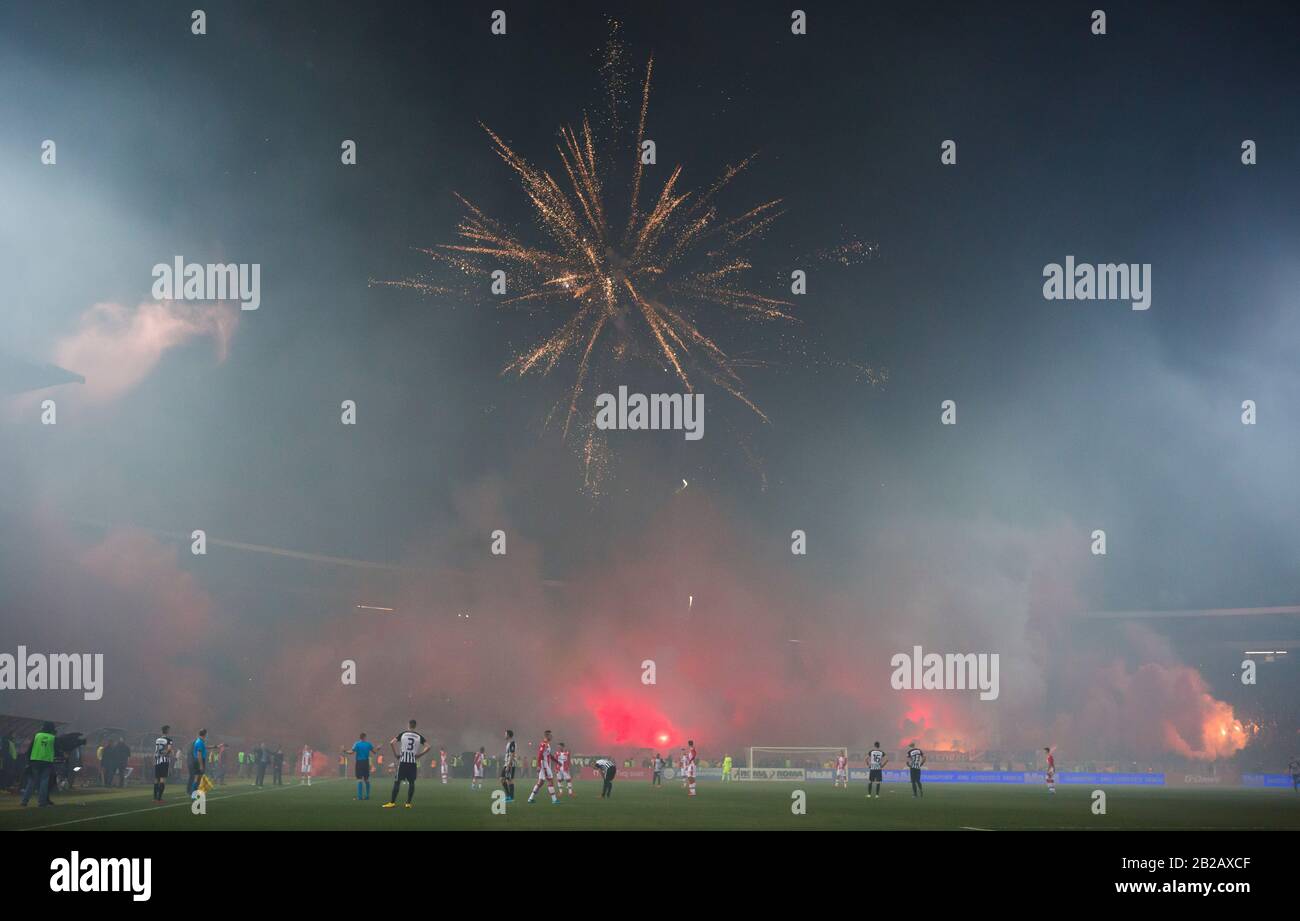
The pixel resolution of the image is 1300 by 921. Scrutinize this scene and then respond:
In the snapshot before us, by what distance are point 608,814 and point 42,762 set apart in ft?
55.7

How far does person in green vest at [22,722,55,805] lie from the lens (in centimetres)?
3238

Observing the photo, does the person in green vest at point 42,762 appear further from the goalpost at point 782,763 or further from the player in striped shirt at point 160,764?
the goalpost at point 782,763

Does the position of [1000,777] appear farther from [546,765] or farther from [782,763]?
[546,765]

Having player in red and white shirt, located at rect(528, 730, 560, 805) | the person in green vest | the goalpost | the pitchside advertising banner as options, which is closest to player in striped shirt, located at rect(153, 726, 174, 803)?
the person in green vest

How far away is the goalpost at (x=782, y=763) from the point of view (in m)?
84.8

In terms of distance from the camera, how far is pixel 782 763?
9006cm

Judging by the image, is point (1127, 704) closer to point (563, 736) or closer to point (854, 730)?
point (854, 730)

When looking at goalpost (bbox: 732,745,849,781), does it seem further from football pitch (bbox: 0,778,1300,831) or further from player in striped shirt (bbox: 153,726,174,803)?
player in striped shirt (bbox: 153,726,174,803)

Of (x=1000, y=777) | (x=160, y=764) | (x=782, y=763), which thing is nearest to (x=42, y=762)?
(x=160, y=764)

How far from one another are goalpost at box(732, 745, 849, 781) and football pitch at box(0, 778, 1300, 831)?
40.4 m

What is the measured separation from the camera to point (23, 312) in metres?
68.6

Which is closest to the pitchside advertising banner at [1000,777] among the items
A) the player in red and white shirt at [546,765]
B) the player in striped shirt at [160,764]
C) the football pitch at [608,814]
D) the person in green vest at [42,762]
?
the football pitch at [608,814]

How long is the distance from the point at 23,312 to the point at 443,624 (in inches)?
1767
